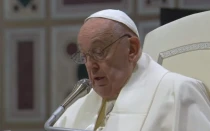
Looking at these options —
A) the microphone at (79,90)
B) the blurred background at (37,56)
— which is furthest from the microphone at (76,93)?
the blurred background at (37,56)

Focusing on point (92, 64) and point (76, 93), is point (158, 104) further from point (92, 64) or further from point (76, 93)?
point (76, 93)

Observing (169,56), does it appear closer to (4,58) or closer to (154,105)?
(154,105)

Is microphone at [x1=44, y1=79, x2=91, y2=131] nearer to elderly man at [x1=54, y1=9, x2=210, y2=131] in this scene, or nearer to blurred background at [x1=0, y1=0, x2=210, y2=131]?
elderly man at [x1=54, y1=9, x2=210, y2=131]

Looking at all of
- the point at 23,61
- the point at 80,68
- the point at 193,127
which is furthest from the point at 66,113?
the point at 23,61

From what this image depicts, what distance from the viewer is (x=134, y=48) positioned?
1214mm

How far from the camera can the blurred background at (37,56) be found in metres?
2.81

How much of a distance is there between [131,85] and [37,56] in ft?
5.78

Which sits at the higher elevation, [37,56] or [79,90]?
[79,90]

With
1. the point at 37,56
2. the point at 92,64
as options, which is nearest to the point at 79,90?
the point at 92,64

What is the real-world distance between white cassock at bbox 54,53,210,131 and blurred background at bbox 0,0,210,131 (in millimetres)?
1547

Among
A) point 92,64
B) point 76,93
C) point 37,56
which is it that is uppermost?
point 92,64

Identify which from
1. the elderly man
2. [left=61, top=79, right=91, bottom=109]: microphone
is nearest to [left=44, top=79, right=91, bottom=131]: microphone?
[left=61, top=79, right=91, bottom=109]: microphone

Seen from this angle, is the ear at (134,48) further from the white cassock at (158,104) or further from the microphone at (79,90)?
the microphone at (79,90)

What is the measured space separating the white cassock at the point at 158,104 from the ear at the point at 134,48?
0.03 m
